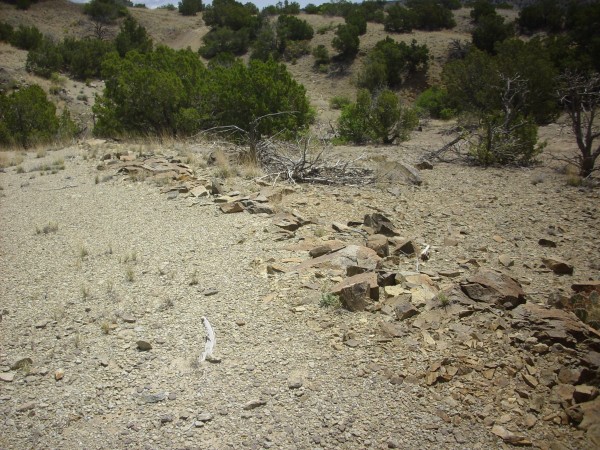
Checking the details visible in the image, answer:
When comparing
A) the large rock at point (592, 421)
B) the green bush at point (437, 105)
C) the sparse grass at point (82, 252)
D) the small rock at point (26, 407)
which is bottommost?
the large rock at point (592, 421)

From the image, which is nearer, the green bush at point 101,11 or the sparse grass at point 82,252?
the sparse grass at point 82,252

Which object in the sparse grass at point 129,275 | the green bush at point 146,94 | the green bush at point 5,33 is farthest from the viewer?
the green bush at point 5,33

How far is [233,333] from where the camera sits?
386 cm

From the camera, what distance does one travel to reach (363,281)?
13.9 ft

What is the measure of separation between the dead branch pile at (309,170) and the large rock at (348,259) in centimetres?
335

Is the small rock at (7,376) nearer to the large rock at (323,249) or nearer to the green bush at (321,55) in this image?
the large rock at (323,249)

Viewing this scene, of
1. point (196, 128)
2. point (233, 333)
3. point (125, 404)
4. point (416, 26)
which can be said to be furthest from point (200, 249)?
point (416, 26)

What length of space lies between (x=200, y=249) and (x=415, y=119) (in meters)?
10.6

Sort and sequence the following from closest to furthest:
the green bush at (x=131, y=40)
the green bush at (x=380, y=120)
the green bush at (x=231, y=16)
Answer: the green bush at (x=380, y=120)
the green bush at (x=131, y=40)
the green bush at (x=231, y=16)

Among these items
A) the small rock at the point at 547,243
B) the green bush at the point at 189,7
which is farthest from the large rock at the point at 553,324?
the green bush at the point at 189,7

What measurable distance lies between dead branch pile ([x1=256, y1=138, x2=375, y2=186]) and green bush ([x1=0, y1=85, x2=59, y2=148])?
881cm

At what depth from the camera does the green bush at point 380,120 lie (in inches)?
551

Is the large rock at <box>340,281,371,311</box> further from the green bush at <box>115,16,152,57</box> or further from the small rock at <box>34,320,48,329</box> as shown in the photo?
the green bush at <box>115,16,152,57</box>

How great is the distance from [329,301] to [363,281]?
0.39 m
